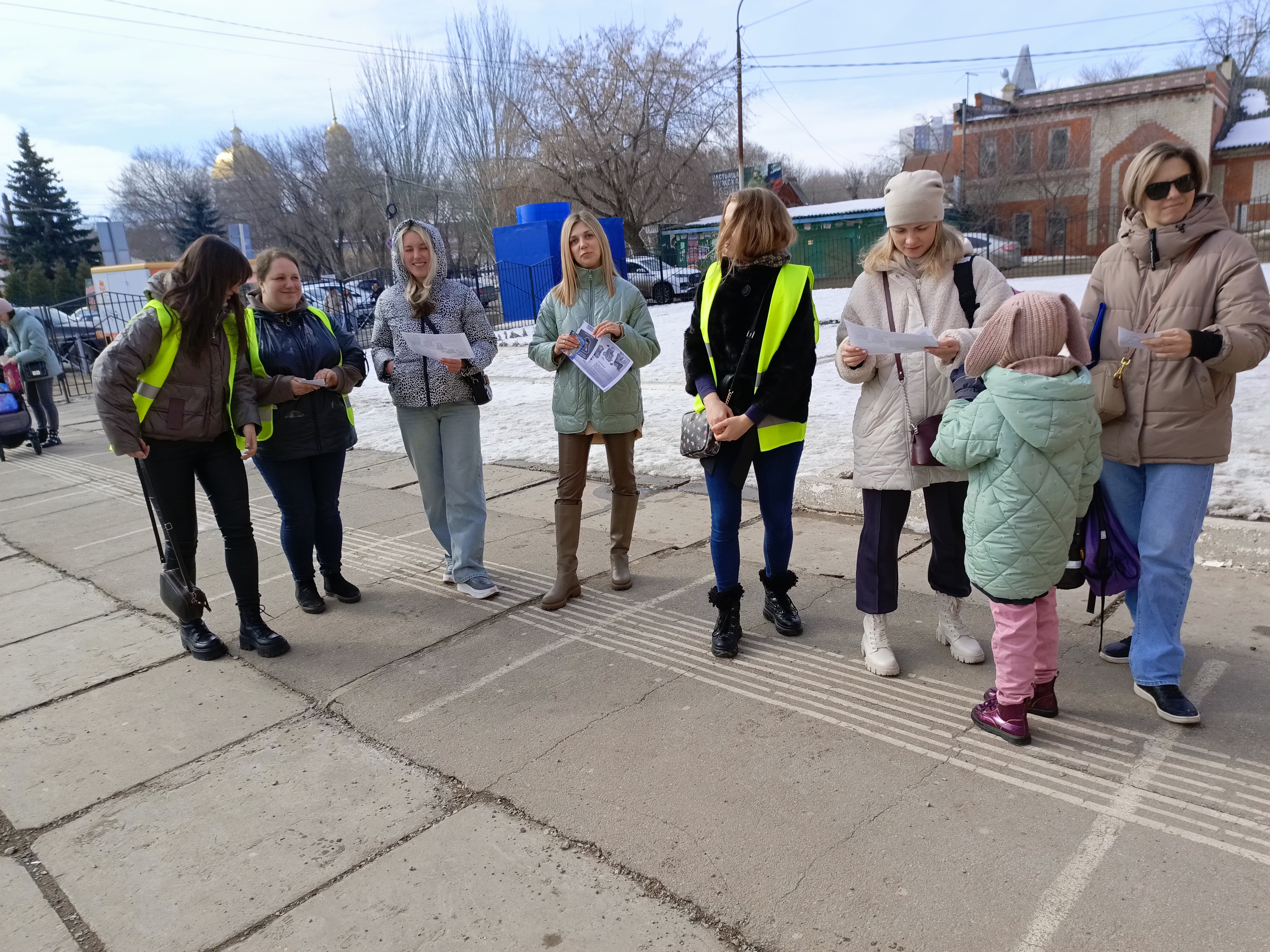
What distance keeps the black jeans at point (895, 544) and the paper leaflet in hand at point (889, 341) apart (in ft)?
1.92

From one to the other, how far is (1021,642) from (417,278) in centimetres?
330

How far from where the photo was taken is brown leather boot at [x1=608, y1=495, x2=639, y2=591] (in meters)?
4.63

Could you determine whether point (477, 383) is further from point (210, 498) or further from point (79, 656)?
point (79, 656)

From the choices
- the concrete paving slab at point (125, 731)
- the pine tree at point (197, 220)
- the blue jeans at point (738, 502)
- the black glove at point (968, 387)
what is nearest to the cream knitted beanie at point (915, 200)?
the black glove at point (968, 387)

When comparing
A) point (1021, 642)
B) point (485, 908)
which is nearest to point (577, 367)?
point (1021, 642)

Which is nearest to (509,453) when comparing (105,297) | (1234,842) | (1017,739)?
(1017,739)

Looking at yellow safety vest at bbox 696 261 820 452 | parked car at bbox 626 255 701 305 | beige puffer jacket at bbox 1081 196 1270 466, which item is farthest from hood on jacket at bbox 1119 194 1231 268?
parked car at bbox 626 255 701 305

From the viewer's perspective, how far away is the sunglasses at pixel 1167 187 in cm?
274

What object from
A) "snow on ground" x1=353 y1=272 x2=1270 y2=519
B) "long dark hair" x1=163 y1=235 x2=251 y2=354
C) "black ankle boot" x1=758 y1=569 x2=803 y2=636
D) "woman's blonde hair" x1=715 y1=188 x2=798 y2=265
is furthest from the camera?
"snow on ground" x1=353 y1=272 x2=1270 y2=519

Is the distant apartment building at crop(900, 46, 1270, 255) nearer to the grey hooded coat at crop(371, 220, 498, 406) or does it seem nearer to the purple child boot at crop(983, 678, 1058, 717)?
the grey hooded coat at crop(371, 220, 498, 406)

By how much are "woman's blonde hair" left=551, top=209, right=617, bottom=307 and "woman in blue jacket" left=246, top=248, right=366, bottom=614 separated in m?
1.20

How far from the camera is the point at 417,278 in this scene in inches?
177

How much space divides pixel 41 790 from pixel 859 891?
281 cm

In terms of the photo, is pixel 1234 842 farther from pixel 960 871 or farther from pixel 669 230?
pixel 669 230
